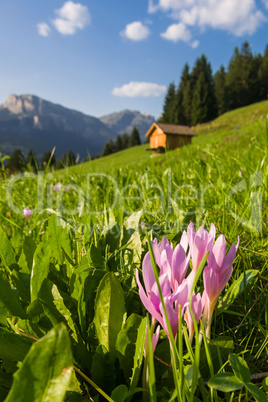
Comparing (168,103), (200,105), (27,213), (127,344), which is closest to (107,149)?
(168,103)

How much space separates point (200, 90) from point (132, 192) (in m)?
76.0

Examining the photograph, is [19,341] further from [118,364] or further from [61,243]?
[61,243]

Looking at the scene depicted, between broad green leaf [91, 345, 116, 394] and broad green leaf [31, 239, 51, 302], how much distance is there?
321mm

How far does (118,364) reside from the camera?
88cm

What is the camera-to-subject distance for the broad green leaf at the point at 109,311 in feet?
2.89

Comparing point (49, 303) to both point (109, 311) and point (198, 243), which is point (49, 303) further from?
point (198, 243)

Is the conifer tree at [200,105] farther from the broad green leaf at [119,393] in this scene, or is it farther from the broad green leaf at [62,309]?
the broad green leaf at [119,393]

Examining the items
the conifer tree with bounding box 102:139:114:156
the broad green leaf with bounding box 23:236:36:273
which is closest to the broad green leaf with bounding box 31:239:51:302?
the broad green leaf with bounding box 23:236:36:273

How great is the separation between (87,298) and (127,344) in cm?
27

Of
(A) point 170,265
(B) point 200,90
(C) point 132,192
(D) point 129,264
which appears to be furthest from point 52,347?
(B) point 200,90

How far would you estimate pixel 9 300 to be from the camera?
37.3 inches

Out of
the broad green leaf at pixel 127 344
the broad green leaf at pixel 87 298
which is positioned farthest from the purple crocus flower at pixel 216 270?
the broad green leaf at pixel 87 298

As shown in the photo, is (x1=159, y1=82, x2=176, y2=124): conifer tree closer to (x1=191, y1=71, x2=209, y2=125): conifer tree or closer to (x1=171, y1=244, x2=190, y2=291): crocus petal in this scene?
(x1=191, y1=71, x2=209, y2=125): conifer tree

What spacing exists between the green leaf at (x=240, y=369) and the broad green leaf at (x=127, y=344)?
27 centimetres
